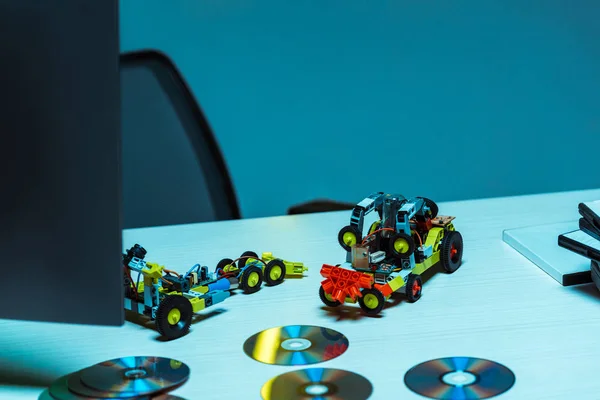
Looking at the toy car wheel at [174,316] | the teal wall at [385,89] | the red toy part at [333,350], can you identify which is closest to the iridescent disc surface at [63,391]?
the toy car wheel at [174,316]

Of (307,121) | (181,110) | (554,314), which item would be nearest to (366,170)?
(307,121)

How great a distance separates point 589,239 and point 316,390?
17.3 inches

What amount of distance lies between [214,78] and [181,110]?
0.84 metres

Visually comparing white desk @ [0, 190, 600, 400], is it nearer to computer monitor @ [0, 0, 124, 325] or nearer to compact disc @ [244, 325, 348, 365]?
compact disc @ [244, 325, 348, 365]

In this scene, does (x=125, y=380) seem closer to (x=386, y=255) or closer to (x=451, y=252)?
(x=386, y=255)

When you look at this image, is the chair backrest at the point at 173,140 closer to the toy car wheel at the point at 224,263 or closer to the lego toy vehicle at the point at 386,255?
the toy car wheel at the point at 224,263

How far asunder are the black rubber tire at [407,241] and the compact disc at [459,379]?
196mm

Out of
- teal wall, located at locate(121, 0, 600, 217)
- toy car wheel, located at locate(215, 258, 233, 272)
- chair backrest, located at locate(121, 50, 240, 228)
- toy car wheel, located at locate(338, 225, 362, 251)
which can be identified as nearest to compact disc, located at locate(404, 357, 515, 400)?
toy car wheel, located at locate(338, 225, 362, 251)

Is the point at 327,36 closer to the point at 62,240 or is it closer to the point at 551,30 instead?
the point at 551,30

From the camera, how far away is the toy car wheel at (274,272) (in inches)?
37.2

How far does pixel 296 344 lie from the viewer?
759 millimetres

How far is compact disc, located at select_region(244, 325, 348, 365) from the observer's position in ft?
2.37

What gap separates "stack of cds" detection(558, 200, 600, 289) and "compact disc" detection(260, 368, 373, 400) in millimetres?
351

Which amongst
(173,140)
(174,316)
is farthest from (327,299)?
(173,140)
